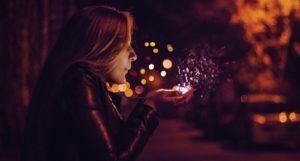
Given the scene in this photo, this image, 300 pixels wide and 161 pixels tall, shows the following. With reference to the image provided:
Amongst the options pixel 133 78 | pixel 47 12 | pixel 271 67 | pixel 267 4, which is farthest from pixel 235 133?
pixel 133 78

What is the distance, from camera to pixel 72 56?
2.19m

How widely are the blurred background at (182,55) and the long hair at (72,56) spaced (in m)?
0.34

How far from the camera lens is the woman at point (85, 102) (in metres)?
2.10

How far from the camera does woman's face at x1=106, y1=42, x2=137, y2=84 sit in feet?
7.51

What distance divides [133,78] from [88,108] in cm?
97

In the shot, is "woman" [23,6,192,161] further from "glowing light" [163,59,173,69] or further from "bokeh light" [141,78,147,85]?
"bokeh light" [141,78,147,85]

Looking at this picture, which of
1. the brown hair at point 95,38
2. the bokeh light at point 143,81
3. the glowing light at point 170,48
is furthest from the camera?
the bokeh light at point 143,81

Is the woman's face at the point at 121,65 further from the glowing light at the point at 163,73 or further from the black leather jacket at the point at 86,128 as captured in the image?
the glowing light at the point at 163,73

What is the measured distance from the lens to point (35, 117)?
2205 mm

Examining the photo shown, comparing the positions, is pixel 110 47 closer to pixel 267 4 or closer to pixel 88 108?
pixel 88 108

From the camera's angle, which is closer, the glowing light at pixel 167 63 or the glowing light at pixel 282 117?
the glowing light at pixel 167 63

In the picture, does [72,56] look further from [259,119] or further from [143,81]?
[259,119]

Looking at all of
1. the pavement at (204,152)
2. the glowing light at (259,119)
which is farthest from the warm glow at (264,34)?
the glowing light at (259,119)

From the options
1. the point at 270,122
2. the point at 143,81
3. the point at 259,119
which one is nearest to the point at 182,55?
the point at 143,81
